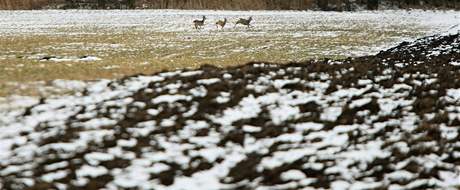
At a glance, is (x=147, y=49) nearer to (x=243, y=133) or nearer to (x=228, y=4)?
(x=243, y=133)

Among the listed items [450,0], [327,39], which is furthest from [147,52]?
[450,0]

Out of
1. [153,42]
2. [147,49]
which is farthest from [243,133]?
[153,42]

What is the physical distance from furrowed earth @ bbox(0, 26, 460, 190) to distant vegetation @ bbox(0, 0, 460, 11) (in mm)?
42576

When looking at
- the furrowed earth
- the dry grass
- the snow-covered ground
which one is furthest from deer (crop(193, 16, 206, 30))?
the furrowed earth

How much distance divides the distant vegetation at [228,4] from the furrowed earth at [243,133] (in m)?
42.6

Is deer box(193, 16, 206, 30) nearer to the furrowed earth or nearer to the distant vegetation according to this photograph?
the distant vegetation

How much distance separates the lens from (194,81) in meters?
13.1

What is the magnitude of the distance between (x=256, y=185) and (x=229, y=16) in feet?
133

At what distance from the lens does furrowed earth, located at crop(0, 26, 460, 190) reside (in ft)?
27.0

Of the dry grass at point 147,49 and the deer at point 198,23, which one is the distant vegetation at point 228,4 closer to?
the deer at point 198,23

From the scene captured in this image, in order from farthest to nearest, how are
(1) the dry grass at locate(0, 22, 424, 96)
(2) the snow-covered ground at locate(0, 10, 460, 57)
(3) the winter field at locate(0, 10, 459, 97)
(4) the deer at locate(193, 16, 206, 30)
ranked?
(4) the deer at locate(193, 16, 206, 30) → (2) the snow-covered ground at locate(0, 10, 460, 57) → (3) the winter field at locate(0, 10, 459, 97) → (1) the dry grass at locate(0, 22, 424, 96)

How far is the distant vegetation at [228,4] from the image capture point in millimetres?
56062

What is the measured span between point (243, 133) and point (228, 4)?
155ft

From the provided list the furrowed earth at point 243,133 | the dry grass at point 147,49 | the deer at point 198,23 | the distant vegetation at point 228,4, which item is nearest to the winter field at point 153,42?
the dry grass at point 147,49
